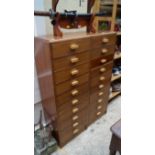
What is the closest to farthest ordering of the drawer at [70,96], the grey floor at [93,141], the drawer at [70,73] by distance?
the drawer at [70,73]
the drawer at [70,96]
the grey floor at [93,141]

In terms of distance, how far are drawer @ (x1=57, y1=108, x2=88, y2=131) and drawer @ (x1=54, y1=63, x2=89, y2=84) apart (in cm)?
44

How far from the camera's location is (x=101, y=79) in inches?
70.2

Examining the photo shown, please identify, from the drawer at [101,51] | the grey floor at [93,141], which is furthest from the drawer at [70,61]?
the grey floor at [93,141]

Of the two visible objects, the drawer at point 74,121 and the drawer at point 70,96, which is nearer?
the drawer at point 70,96

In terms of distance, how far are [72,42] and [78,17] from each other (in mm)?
319

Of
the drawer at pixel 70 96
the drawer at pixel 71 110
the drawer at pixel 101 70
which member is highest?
the drawer at pixel 101 70

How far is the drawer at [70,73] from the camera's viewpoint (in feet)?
4.16

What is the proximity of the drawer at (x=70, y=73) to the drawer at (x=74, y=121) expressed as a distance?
44cm

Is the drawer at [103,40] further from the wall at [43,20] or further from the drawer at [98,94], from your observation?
the drawer at [98,94]

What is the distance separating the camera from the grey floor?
1.62 meters

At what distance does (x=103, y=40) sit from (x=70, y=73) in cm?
52

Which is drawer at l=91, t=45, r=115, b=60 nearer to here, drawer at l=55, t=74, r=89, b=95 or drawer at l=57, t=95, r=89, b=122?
drawer at l=55, t=74, r=89, b=95
